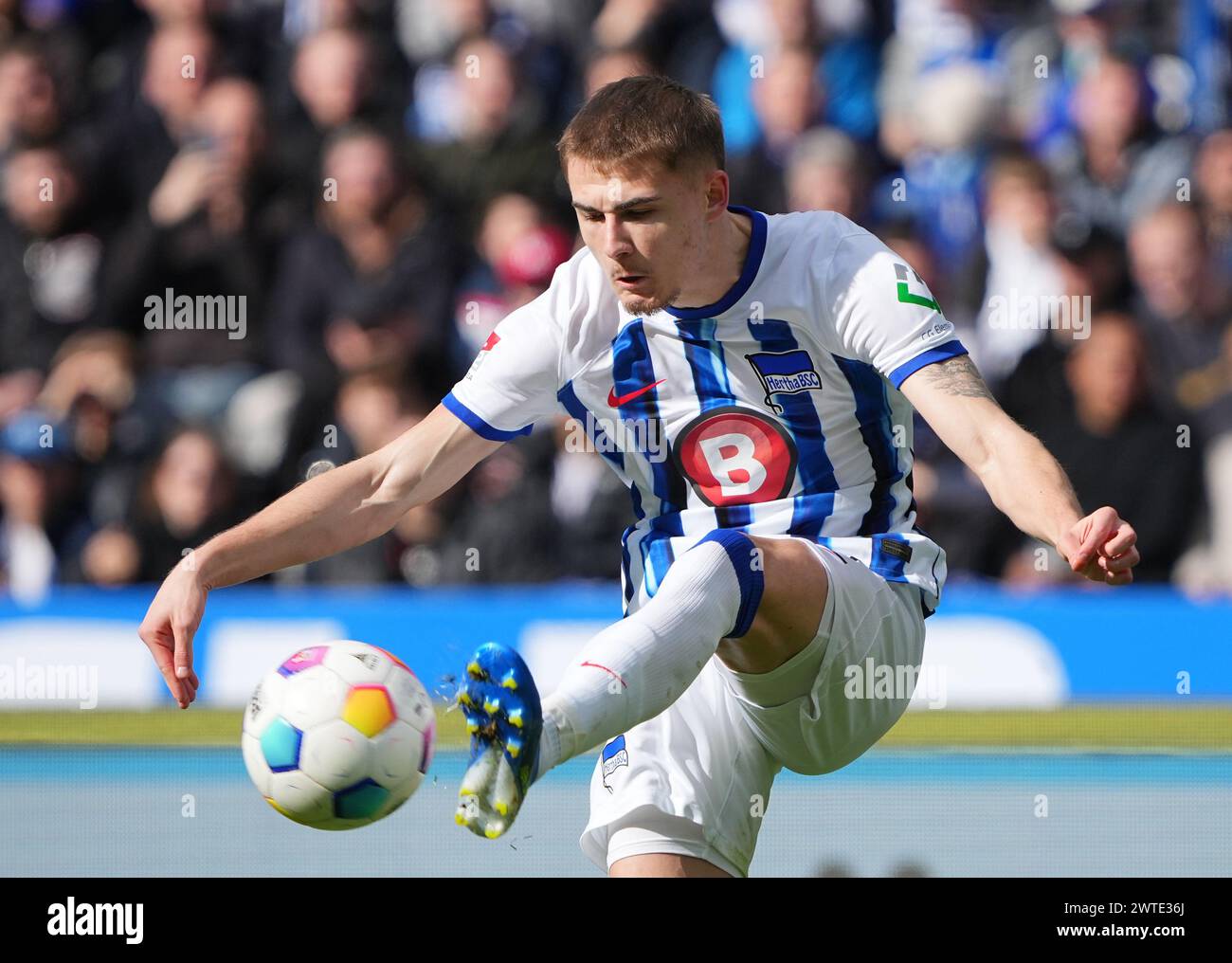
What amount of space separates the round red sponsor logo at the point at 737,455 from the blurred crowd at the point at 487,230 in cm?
432

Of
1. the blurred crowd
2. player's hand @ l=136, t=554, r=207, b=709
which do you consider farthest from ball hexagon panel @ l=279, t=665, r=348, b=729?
the blurred crowd

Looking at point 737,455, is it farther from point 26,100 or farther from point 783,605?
point 26,100

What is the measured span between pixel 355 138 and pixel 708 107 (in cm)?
573

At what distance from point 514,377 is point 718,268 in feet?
1.88

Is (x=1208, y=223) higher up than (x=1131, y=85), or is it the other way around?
(x=1131, y=85)

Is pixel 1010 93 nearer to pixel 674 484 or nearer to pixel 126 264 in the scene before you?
pixel 126 264

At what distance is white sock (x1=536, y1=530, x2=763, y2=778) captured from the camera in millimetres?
3357

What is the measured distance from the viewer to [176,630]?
12.4 feet

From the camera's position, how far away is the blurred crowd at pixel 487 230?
8539 mm

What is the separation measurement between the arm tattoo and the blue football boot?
4.04 ft

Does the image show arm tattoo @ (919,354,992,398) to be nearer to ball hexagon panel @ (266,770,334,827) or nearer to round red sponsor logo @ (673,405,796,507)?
round red sponsor logo @ (673,405,796,507)

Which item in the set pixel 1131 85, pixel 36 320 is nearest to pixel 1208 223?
pixel 1131 85

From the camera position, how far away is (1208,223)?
8969 mm

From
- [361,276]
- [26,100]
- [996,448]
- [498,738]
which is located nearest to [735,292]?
[996,448]
